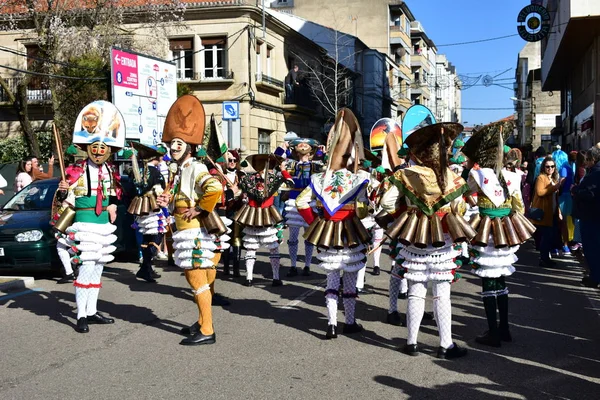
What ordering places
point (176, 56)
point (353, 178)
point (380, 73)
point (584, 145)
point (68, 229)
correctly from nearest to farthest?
point (353, 178)
point (68, 229)
point (584, 145)
point (176, 56)
point (380, 73)

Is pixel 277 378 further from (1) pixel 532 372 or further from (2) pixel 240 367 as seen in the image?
(1) pixel 532 372

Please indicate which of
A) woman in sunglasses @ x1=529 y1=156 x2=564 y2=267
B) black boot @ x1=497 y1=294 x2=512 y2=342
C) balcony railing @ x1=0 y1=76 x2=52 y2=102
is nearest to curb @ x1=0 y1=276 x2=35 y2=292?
black boot @ x1=497 y1=294 x2=512 y2=342

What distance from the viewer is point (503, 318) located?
6.77 meters

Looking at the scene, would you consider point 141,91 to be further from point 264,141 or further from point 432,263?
point 432,263

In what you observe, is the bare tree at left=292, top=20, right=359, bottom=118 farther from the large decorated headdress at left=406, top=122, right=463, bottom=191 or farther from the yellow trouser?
the large decorated headdress at left=406, top=122, right=463, bottom=191

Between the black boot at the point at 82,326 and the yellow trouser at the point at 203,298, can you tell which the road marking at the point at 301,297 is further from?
the black boot at the point at 82,326

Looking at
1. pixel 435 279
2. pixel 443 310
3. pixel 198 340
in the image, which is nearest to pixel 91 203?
pixel 198 340

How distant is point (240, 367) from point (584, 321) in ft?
13.6

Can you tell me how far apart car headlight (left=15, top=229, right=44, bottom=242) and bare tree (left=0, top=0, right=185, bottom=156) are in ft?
43.3

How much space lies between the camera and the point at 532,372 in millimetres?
5738

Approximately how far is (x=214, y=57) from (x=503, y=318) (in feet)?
88.0

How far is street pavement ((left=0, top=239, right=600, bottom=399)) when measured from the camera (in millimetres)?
5324

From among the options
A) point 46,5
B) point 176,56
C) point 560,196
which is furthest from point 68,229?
point 176,56

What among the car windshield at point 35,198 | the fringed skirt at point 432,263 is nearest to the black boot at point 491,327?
the fringed skirt at point 432,263
